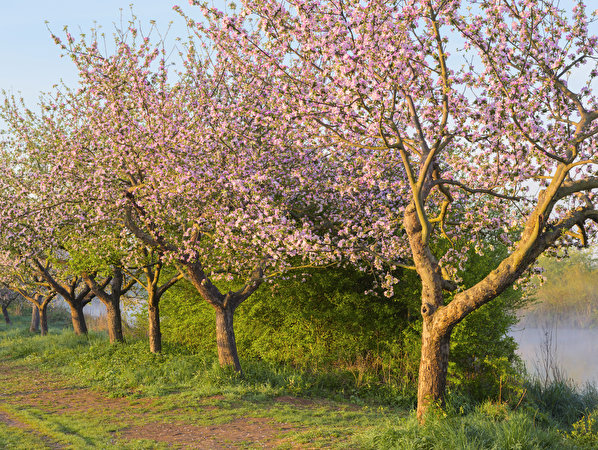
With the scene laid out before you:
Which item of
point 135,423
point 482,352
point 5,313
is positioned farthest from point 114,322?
point 5,313

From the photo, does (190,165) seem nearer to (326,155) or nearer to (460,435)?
(326,155)

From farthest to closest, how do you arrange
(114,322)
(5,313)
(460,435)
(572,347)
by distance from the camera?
(5,313) < (572,347) < (114,322) < (460,435)

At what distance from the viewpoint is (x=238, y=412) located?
11.4m

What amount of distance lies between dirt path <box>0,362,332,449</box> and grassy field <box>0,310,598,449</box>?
2cm

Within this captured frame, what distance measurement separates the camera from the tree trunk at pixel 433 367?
915 centimetres

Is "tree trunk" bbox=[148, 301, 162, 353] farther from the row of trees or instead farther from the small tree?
the small tree

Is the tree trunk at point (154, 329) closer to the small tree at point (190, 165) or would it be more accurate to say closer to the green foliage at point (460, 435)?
the small tree at point (190, 165)

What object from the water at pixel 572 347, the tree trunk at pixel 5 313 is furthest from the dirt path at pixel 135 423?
the tree trunk at pixel 5 313

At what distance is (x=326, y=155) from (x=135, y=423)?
7514 mm

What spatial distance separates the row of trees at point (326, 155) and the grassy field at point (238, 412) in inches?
49.0

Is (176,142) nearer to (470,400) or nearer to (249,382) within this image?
(249,382)

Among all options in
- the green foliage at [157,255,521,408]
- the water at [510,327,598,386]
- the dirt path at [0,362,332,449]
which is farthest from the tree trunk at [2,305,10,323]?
the water at [510,327,598,386]

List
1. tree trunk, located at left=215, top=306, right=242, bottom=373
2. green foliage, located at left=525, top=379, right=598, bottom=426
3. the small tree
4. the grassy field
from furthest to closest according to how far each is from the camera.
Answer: tree trunk, located at left=215, top=306, right=242, bottom=373 → green foliage, located at left=525, top=379, right=598, bottom=426 → the small tree → the grassy field

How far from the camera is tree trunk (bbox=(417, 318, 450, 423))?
915 centimetres
